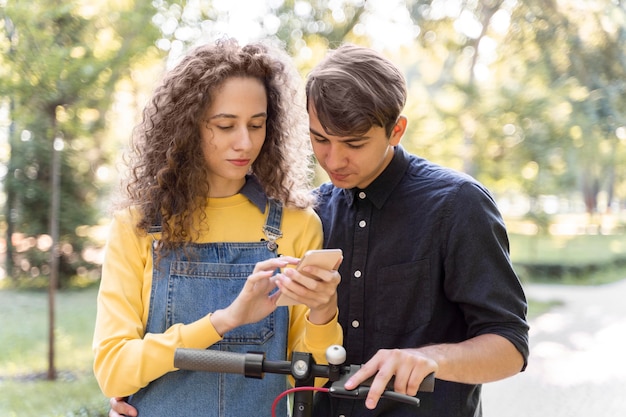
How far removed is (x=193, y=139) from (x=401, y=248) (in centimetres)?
56

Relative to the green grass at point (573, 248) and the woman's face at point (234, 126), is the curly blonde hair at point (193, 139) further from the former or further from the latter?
the green grass at point (573, 248)

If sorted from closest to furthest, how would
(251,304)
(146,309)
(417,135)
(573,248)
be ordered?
(251,304) < (146,309) < (417,135) < (573,248)

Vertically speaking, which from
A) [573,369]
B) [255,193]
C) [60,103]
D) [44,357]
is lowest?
[573,369]

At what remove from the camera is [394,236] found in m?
1.58

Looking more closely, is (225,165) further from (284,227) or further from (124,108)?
(124,108)

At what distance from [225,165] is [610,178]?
6541mm

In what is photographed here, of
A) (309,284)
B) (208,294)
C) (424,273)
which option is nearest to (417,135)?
(424,273)

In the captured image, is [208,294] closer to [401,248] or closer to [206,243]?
[206,243]

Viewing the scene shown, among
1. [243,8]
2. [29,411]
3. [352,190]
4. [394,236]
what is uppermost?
[243,8]

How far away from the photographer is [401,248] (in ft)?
5.13

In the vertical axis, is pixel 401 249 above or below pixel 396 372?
above

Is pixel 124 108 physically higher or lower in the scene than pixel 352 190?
higher

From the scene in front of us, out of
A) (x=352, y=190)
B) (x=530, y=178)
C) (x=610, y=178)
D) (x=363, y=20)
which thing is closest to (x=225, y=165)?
(x=352, y=190)

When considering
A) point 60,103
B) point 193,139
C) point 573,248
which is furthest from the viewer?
point 573,248
